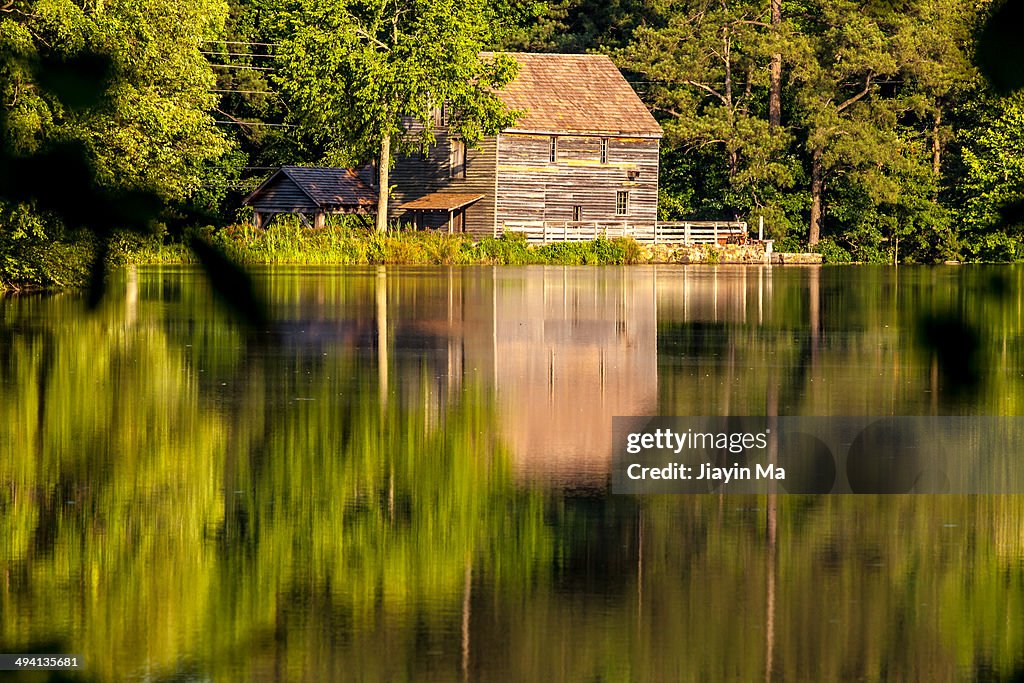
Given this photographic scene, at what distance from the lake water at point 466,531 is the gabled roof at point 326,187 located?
166ft

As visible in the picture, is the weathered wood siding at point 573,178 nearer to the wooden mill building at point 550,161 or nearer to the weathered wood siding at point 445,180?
the wooden mill building at point 550,161

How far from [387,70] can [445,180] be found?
30.7ft

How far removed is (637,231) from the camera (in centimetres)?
7400

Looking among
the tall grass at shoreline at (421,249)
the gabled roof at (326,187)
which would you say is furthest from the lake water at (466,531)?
the gabled roof at (326,187)

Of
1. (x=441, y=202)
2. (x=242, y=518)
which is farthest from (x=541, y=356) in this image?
(x=441, y=202)

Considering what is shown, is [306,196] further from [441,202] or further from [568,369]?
[568,369]

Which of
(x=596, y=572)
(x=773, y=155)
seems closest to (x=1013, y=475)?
(x=596, y=572)

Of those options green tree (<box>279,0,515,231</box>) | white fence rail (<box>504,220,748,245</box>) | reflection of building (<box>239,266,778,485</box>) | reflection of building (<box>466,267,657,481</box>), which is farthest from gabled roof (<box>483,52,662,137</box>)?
reflection of building (<box>466,267,657,481</box>)

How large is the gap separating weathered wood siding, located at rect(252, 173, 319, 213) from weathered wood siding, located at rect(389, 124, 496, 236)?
401cm

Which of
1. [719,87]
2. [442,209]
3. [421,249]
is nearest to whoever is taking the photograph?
[421,249]

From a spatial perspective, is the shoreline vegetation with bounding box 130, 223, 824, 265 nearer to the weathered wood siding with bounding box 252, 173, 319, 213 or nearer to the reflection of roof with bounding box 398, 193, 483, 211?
the reflection of roof with bounding box 398, 193, 483, 211

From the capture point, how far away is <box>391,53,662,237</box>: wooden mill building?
71.7m

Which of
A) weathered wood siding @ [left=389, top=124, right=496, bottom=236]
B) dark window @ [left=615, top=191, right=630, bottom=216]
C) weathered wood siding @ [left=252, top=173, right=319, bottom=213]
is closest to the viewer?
weathered wood siding @ [left=389, top=124, right=496, bottom=236]

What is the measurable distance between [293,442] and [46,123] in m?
13.2
